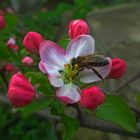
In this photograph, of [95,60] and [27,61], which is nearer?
[95,60]

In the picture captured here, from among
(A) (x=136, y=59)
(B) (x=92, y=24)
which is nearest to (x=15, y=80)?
(A) (x=136, y=59)

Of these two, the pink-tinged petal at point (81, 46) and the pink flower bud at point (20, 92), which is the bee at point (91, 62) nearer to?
the pink-tinged petal at point (81, 46)

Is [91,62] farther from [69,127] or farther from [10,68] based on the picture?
[10,68]

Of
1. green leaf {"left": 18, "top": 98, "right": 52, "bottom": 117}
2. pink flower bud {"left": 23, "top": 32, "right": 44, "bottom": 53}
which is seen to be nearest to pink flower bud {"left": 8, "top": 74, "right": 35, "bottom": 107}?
green leaf {"left": 18, "top": 98, "right": 52, "bottom": 117}

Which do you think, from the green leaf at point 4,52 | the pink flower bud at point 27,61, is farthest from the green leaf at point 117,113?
the pink flower bud at point 27,61

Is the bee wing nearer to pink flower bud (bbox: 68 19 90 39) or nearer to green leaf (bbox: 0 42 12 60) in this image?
pink flower bud (bbox: 68 19 90 39)

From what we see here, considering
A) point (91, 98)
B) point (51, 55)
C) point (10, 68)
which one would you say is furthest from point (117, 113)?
point (10, 68)
